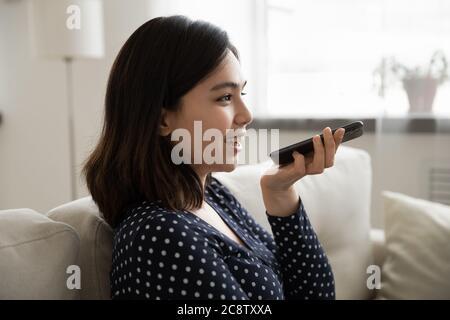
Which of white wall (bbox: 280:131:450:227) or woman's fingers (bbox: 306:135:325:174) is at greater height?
woman's fingers (bbox: 306:135:325:174)

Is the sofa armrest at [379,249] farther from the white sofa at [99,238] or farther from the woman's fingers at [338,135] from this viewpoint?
the woman's fingers at [338,135]

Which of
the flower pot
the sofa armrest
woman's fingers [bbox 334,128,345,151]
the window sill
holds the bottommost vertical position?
the sofa armrest

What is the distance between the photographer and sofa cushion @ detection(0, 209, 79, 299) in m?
0.76

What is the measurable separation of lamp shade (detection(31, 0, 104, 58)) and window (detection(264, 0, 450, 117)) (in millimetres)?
912

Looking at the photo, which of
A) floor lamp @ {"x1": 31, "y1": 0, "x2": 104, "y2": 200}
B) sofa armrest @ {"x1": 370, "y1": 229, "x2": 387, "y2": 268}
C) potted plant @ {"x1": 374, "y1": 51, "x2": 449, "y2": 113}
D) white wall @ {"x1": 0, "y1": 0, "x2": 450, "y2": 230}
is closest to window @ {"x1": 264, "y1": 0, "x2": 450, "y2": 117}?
potted plant @ {"x1": 374, "y1": 51, "x2": 449, "y2": 113}

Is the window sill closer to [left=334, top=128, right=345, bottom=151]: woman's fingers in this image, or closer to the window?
the window

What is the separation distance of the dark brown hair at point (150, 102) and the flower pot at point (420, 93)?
1553 millimetres

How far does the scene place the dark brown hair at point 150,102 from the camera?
2.76 ft

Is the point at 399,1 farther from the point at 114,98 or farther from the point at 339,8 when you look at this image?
the point at 114,98

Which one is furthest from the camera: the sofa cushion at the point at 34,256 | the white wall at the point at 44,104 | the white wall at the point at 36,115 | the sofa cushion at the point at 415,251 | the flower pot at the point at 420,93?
the white wall at the point at 36,115

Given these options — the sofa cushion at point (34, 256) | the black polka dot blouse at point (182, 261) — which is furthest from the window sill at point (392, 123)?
the sofa cushion at point (34, 256)

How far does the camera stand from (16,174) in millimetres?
3166

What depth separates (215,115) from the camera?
876mm
